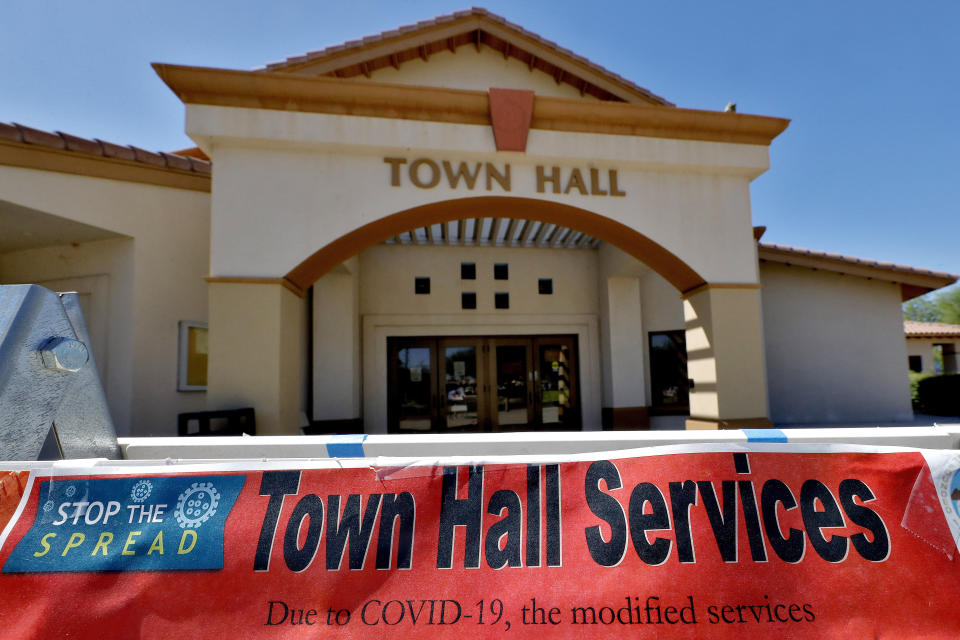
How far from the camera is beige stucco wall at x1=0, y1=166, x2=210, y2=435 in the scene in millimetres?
7484

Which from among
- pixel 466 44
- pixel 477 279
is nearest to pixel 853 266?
pixel 477 279

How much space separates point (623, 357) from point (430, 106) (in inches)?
306

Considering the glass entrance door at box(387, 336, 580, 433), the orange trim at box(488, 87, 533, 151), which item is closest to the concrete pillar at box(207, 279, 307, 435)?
the orange trim at box(488, 87, 533, 151)

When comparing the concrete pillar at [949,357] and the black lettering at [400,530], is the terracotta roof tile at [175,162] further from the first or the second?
the concrete pillar at [949,357]

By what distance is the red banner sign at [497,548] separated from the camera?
63.5 inches

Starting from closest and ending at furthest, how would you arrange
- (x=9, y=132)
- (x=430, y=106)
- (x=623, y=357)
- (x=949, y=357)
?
(x=9, y=132) < (x=430, y=106) < (x=623, y=357) < (x=949, y=357)

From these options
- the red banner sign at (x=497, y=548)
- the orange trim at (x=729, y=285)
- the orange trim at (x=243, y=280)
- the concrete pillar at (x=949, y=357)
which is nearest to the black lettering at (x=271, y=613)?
the red banner sign at (x=497, y=548)

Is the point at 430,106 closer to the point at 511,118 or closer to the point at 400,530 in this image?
the point at 511,118

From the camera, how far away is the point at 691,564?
1.73m

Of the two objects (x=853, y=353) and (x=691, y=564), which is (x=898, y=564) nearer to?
(x=691, y=564)

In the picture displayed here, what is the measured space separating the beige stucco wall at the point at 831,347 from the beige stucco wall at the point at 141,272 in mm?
11531

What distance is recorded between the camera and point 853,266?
10758 mm

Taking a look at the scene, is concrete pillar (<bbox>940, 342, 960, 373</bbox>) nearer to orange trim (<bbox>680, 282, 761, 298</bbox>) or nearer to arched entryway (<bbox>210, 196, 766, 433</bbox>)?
orange trim (<bbox>680, 282, 761, 298</bbox>)

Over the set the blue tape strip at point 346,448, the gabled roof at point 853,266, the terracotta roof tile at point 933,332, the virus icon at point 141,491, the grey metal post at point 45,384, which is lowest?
the virus icon at point 141,491
